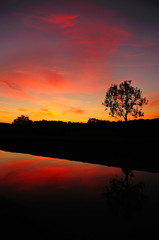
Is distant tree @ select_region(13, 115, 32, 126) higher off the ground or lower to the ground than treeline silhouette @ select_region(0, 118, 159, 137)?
higher

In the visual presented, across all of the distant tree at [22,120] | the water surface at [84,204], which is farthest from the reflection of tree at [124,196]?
the distant tree at [22,120]

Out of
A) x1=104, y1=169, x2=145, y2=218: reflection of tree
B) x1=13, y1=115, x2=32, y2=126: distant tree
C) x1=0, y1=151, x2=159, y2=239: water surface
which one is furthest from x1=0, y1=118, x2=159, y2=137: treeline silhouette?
x1=13, y1=115, x2=32, y2=126: distant tree

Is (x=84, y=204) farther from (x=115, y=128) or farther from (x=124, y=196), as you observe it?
(x=115, y=128)

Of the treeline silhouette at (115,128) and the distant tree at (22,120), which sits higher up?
the distant tree at (22,120)

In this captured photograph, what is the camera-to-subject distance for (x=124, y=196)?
295 inches

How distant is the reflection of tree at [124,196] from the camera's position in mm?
6233

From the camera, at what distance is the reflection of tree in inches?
245

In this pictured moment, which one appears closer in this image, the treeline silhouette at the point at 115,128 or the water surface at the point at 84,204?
the water surface at the point at 84,204

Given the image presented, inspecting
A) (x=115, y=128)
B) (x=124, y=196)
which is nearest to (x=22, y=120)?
(x=115, y=128)

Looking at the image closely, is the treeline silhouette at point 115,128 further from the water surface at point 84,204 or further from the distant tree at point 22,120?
the distant tree at point 22,120

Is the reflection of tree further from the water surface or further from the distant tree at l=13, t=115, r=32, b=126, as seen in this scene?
the distant tree at l=13, t=115, r=32, b=126

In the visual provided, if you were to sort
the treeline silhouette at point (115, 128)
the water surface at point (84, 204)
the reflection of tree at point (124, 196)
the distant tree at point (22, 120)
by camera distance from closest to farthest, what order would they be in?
the water surface at point (84, 204) < the reflection of tree at point (124, 196) < the treeline silhouette at point (115, 128) < the distant tree at point (22, 120)

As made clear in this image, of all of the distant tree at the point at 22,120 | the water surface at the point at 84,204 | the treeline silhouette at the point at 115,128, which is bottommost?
the water surface at the point at 84,204

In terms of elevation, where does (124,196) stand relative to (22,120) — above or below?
below
